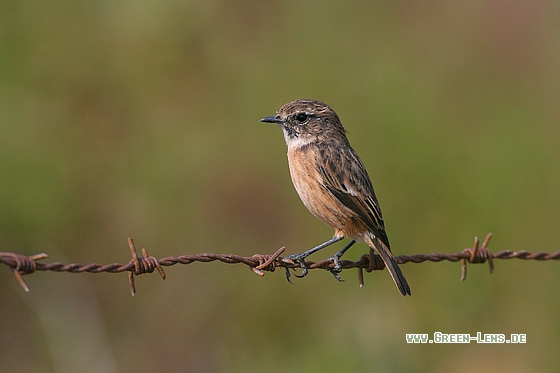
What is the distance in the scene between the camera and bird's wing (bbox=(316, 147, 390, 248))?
6125 millimetres

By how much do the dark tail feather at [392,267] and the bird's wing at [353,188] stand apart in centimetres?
6

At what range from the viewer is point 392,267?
588 cm

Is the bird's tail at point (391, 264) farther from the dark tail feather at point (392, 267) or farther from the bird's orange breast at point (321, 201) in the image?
the bird's orange breast at point (321, 201)

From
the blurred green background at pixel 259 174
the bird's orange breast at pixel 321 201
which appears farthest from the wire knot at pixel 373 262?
the blurred green background at pixel 259 174

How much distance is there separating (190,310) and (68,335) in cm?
143

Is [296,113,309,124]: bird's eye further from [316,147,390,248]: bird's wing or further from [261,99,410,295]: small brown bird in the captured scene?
[316,147,390,248]: bird's wing

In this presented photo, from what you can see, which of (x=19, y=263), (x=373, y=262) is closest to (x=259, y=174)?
(x=373, y=262)

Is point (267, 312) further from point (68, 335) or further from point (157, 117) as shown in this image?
point (157, 117)

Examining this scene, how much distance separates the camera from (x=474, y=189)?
9070 millimetres

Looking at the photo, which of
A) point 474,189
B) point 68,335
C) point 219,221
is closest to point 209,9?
point 219,221

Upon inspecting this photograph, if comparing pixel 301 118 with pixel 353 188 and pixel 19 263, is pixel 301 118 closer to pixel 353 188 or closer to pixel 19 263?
pixel 353 188

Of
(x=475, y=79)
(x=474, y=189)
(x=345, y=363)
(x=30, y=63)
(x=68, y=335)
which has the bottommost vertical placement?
(x=345, y=363)

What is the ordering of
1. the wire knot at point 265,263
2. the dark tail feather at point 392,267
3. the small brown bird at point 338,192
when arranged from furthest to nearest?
the small brown bird at point 338,192 < the dark tail feather at point 392,267 < the wire knot at point 265,263

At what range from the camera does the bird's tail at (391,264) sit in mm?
5848
